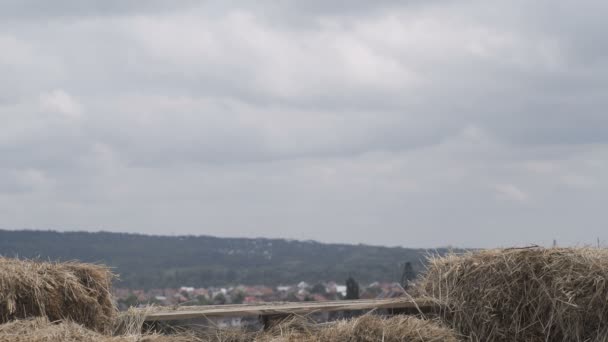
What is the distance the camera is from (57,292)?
8.80 m

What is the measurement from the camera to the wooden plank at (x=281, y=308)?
986 centimetres

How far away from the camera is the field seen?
335 inches

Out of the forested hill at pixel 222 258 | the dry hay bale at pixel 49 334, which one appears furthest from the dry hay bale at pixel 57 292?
the forested hill at pixel 222 258

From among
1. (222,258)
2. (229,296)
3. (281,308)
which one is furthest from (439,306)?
(222,258)

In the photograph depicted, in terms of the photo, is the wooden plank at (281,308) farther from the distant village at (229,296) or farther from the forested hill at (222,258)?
the forested hill at (222,258)

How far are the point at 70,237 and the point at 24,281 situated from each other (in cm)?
6148

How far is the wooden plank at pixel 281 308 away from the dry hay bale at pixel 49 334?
188 cm

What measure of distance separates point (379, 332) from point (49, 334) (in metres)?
2.92

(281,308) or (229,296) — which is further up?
(281,308)

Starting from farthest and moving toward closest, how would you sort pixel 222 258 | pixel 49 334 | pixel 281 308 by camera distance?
pixel 222 258
pixel 281 308
pixel 49 334

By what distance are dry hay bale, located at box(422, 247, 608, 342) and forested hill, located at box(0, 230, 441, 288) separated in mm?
53553

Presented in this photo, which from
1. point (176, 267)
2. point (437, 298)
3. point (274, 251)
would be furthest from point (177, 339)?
point (274, 251)

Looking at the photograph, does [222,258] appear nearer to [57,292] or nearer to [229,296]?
[229,296]

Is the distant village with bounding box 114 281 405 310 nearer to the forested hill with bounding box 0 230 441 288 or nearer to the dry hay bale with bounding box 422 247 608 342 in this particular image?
the dry hay bale with bounding box 422 247 608 342
